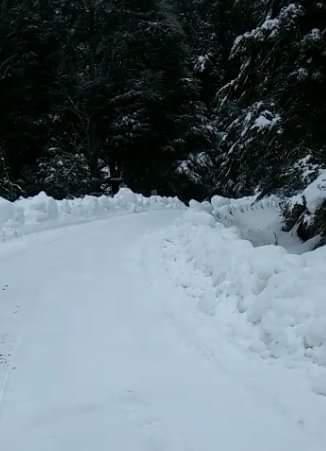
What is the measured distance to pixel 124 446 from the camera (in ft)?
10.1

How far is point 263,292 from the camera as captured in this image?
4.66 meters

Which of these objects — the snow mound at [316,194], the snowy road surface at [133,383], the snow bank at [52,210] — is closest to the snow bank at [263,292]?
the snowy road surface at [133,383]

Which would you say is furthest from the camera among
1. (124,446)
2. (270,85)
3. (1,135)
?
(1,135)

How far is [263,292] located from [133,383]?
1396mm

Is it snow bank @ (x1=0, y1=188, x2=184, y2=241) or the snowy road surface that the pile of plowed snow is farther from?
snow bank @ (x1=0, y1=188, x2=184, y2=241)

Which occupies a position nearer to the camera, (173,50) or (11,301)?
(11,301)

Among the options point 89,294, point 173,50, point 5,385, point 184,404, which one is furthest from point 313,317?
point 173,50

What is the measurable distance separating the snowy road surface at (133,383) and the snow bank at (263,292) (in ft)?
0.59

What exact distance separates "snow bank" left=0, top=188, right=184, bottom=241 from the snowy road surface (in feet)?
13.7

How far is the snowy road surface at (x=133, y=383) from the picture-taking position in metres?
3.16

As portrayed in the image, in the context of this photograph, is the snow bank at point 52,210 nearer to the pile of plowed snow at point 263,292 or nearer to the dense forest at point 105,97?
the pile of plowed snow at point 263,292

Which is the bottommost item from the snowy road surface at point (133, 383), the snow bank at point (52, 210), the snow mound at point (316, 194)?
the snow bank at point (52, 210)

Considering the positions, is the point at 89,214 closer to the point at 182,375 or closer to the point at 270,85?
the point at 270,85

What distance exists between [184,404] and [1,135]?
22.5 meters
